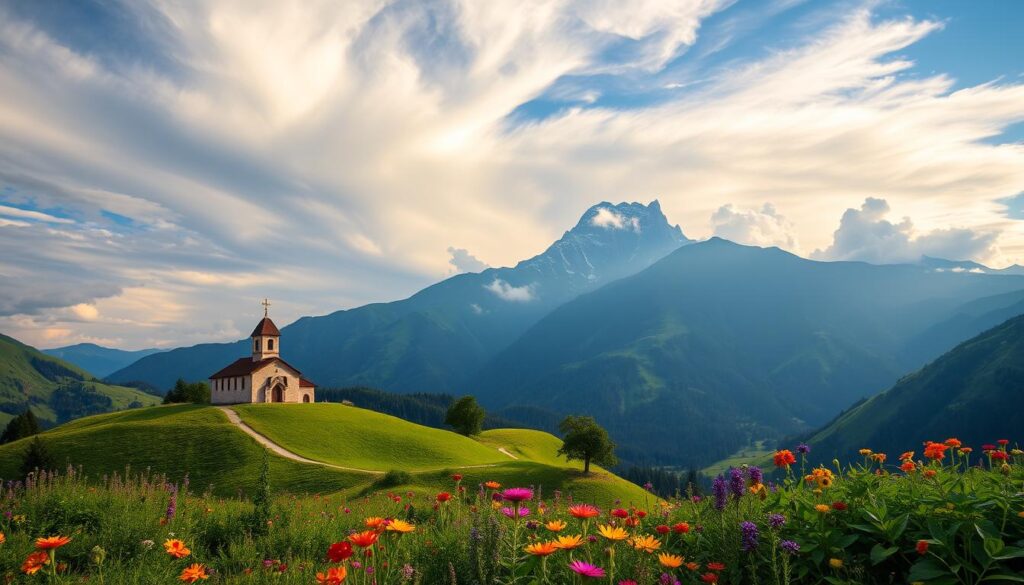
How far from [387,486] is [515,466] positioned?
62.3 feet

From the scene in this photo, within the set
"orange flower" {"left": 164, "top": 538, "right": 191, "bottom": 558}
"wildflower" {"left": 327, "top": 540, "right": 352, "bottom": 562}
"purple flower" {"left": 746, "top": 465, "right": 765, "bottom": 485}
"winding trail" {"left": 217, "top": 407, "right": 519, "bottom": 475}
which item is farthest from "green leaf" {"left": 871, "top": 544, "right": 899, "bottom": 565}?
"winding trail" {"left": 217, "top": 407, "right": 519, "bottom": 475}

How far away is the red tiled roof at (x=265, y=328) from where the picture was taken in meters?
101

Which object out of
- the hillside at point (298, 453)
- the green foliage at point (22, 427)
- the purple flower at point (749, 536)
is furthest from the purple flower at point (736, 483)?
the green foliage at point (22, 427)

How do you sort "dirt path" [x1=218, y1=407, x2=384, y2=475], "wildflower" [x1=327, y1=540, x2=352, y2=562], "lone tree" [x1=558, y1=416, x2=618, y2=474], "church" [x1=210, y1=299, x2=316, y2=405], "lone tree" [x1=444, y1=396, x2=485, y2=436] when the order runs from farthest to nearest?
"lone tree" [x1=444, y1=396, x2=485, y2=436], "church" [x1=210, y1=299, x2=316, y2=405], "lone tree" [x1=558, y1=416, x2=618, y2=474], "dirt path" [x1=218, y1=407, x2=384, y2=475], "wildflower" [x1=327, y1=540, x2=352, y2=562]

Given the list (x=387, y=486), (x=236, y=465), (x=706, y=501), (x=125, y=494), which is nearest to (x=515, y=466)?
(x=387, y=486)

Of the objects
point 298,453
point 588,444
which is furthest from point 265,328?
point 588,444

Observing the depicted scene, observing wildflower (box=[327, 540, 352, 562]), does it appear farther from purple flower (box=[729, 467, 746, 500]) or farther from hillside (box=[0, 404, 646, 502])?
hillside (box=[0, 404, 646, 502])

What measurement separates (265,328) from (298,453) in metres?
44.3

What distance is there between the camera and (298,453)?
64.6 metres

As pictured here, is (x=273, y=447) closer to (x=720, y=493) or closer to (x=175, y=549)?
(x=175, y=549)

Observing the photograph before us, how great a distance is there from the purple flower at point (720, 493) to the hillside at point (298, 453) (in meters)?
43.0

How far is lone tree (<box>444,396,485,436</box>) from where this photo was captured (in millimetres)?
99438

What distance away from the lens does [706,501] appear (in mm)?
8336

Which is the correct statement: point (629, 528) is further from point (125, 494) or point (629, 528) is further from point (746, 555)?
point (125, 494)
